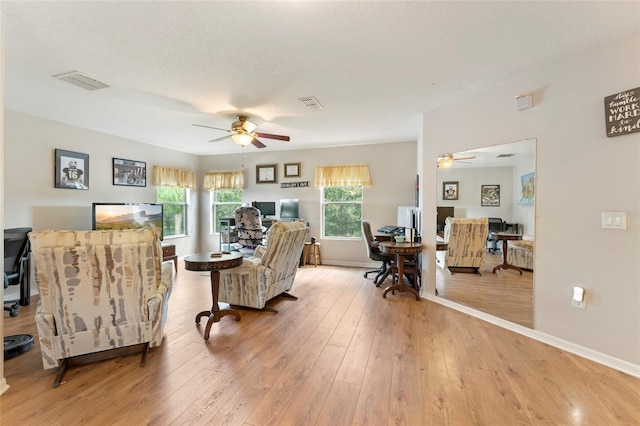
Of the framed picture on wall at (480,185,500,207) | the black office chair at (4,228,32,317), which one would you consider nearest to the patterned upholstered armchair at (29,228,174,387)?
the black office chair at (4,228,32,317)

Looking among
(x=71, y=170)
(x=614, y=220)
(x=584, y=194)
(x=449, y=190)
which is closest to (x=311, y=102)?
(x=449, y=190)

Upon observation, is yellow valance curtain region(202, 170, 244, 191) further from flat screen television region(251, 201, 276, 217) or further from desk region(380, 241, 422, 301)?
desk region(380, 241, 422, 301)

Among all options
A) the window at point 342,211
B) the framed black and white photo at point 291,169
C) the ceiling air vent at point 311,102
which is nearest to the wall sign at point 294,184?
the framed black and white photo at point 291,169

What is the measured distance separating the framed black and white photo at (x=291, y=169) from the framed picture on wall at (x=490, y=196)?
12.8 ft

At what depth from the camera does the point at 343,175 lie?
597 centimetres

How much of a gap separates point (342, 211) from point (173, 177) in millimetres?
3718

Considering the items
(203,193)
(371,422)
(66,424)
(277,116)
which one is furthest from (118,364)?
(203,193)

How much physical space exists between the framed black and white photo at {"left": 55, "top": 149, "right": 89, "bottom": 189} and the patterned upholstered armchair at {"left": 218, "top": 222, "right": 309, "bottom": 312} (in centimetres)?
315

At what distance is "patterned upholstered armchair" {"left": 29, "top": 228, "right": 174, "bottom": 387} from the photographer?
78.3 inches

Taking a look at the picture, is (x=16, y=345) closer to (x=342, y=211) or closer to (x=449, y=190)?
(x=449, y=190)

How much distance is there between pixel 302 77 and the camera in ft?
9.41

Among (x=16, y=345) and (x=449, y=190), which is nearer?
(x=16, y=345)

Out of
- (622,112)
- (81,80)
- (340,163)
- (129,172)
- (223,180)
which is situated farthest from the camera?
(223,180)

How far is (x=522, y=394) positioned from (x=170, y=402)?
227cm
